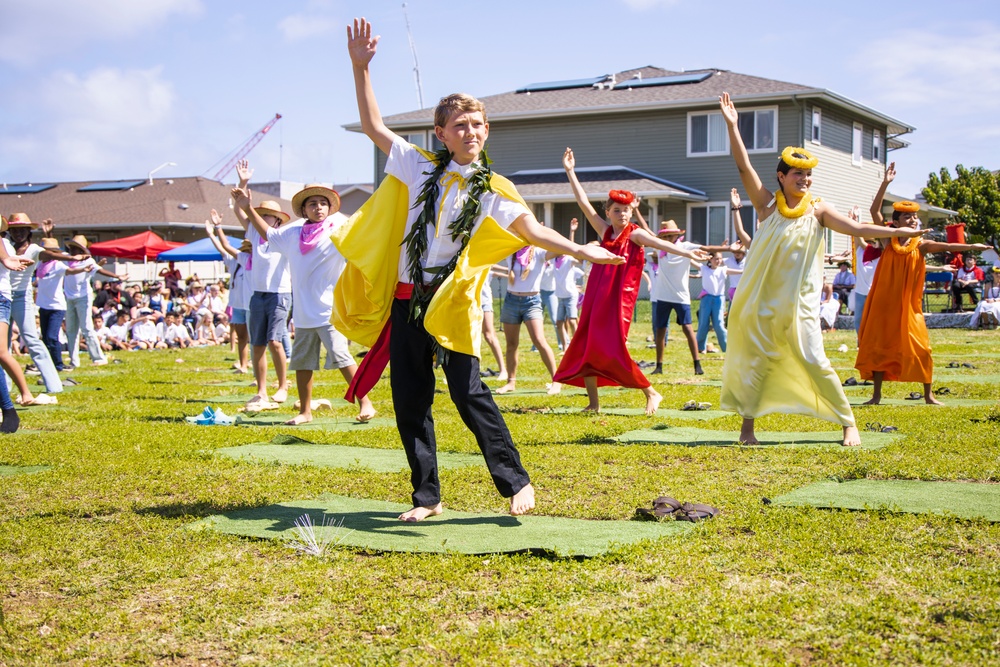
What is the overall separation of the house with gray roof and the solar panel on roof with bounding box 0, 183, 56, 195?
27.3 metres

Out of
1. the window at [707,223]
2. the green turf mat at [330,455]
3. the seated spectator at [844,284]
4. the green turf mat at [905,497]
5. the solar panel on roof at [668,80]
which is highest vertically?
the solar panel on roof at [668,80]

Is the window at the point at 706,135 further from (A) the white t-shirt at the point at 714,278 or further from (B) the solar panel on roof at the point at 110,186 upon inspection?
(B) the solar panel on roof at the point at 110,186

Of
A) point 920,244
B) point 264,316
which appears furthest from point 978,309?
point 264,316

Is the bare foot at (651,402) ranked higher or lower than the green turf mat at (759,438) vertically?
higher

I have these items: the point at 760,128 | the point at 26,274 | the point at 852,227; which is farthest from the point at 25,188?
the point at 852,227

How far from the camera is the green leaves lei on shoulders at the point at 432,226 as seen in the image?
5574 mm

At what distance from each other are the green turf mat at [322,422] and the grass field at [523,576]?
1.82m

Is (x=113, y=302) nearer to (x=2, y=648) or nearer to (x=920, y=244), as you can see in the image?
(x=920, y=244)

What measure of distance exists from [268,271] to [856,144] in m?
32.9

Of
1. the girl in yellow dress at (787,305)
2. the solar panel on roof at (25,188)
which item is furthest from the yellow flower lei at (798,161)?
the solar panel on roof at (25,188)

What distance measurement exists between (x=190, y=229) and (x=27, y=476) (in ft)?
140

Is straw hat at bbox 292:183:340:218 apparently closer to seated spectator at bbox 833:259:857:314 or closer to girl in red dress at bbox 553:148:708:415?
girl in red dress at bbox 553:148:708:415

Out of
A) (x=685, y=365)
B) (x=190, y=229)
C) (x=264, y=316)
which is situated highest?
(x=190, y=229)

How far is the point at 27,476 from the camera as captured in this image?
7145 mm
